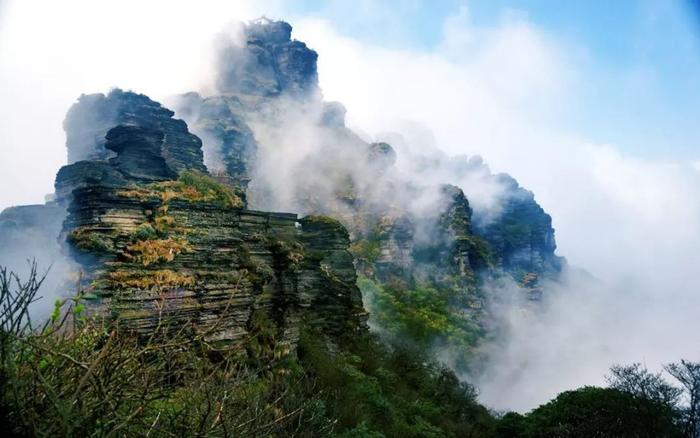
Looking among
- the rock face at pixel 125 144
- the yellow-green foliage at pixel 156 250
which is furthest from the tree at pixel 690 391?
the rock face at pixel 125 144

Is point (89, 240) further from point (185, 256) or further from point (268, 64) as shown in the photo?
point (268, 64)

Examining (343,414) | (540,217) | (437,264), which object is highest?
(540,217)

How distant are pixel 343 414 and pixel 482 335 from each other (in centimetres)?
6353

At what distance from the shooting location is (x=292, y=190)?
268 ft

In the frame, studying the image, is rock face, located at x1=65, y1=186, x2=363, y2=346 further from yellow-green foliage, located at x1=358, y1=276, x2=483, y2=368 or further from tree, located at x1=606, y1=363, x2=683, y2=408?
yellow-green foliage, located at x1=358, y1=276, x2=483, y2=368

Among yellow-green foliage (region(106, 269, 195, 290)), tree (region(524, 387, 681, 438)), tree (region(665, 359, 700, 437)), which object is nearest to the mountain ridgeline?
yellow-green foliage (region(106, 269, 195, 290))

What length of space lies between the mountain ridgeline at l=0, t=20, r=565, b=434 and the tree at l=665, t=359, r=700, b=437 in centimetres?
1473

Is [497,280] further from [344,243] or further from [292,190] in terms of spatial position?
[344,243]

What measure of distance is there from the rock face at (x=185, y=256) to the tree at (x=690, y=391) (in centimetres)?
1877

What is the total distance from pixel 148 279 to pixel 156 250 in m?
1.36

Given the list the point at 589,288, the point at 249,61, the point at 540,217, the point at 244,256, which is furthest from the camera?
the point at 589,288

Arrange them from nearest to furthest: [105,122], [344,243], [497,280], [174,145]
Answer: [344,243] → [174,145] → [105,122] → [497,280]

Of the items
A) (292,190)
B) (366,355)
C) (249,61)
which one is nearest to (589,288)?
(292,190)

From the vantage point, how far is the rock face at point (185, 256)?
14.1 meters
